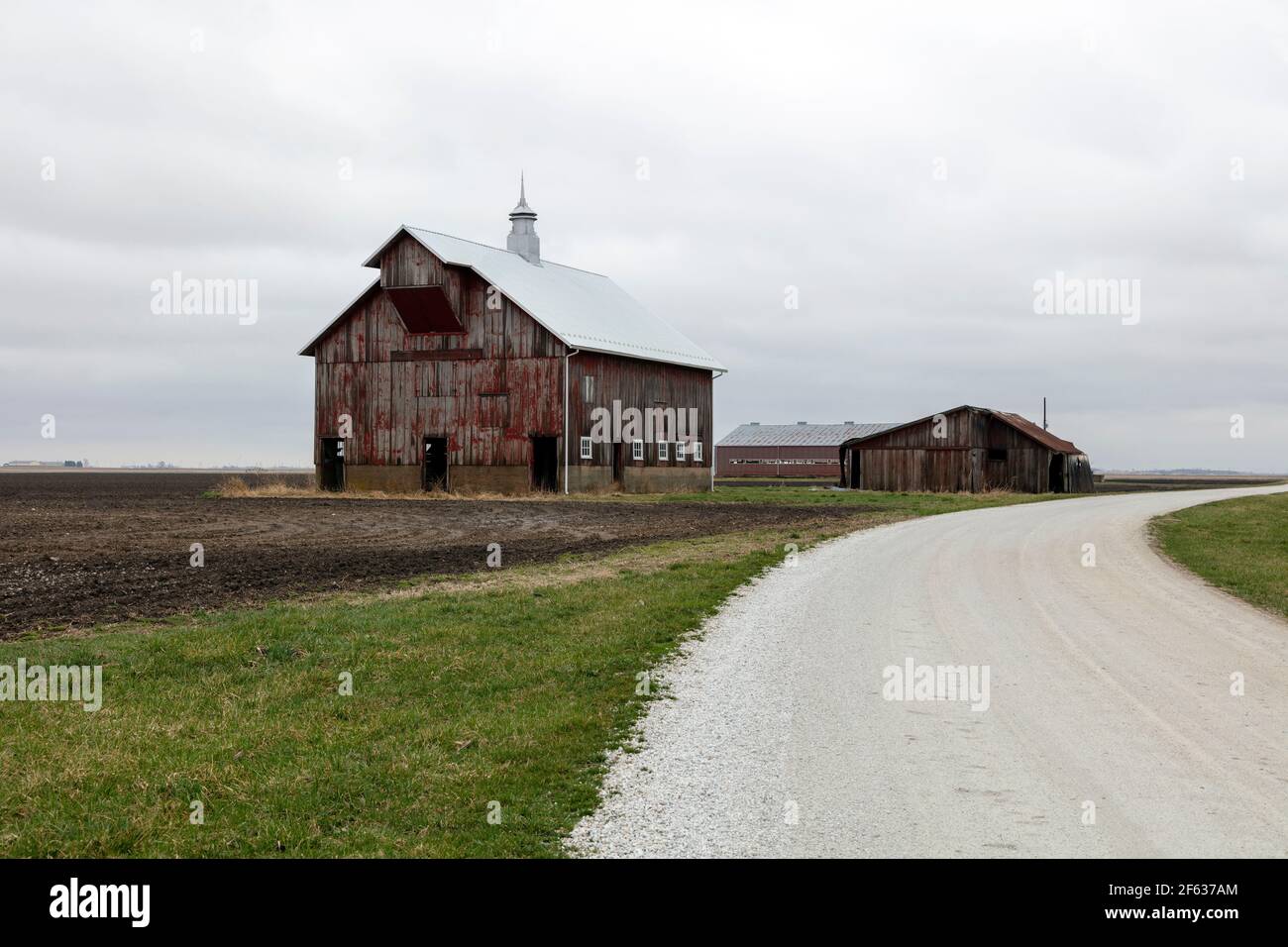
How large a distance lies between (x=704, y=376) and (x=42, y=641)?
46675mm

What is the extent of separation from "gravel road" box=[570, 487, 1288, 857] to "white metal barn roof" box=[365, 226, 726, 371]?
33349 millimetres

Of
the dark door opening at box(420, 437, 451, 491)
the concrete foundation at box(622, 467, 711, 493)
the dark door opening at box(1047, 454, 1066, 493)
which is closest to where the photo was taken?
the dark door opening at box(420, 437, 451, 491)

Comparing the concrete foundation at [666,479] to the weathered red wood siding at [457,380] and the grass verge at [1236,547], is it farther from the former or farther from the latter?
the grass verge at [1236,547]

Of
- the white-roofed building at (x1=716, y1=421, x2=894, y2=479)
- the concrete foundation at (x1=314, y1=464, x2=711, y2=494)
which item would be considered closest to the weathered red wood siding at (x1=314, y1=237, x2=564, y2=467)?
the concrete foundation at (x1=314, y1=464, x2=711, y2=494)

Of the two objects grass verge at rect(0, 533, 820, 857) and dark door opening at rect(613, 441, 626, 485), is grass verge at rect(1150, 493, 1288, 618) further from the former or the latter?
dark door opening at rect(613, 441, 626, 485)

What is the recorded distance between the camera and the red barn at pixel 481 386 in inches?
1854

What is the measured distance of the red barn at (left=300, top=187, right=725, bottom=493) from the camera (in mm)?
47094

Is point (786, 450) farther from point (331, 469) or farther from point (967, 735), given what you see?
point (967, 735)

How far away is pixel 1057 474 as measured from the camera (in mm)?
64688

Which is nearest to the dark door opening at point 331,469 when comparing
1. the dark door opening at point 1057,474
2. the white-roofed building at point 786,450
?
the dark door opening at point 1057,474

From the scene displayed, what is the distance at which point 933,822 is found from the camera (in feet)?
20.6


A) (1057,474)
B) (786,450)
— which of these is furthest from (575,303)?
(786,450)

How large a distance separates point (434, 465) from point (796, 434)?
71.2 metres
